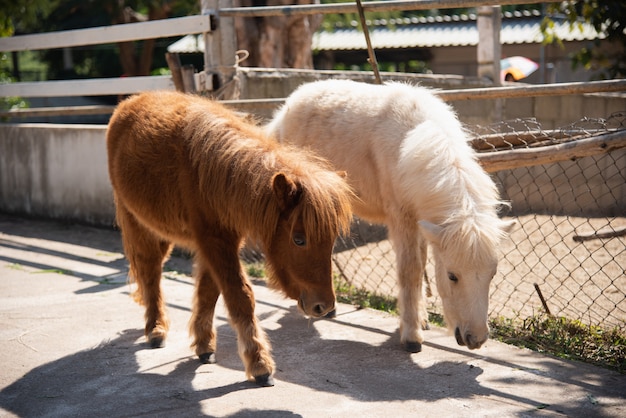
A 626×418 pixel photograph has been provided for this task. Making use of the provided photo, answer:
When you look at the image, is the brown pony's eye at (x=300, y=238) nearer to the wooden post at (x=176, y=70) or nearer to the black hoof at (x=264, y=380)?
the black hoof at (x=264, y=380)

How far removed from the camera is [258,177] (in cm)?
349

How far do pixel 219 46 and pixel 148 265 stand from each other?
284 cm

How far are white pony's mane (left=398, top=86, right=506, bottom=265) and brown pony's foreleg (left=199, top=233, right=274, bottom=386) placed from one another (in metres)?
1.20

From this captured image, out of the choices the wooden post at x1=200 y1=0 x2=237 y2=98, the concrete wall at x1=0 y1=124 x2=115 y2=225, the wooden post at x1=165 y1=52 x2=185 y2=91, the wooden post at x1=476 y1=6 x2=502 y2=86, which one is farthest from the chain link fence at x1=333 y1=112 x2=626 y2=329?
the concrete wall at x1=0 y1=124 x2=115 y2=225

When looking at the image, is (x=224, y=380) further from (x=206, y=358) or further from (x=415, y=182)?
(x=415, y=182)

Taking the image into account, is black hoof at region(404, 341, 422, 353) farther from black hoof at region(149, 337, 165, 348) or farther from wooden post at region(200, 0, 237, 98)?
wooden post at region(200, 0, 237, 98)

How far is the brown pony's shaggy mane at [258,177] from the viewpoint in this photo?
3.38 meters

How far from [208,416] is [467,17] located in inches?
727

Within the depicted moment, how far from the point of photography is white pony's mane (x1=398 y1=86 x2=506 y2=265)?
12.2 feet

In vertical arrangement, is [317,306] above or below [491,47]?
below

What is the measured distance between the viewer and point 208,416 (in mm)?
3262

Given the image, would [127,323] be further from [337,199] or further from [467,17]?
[467,17]

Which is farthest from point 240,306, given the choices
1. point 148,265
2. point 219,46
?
point 219,46

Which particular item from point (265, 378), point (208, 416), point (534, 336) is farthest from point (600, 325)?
point (208, 416)
